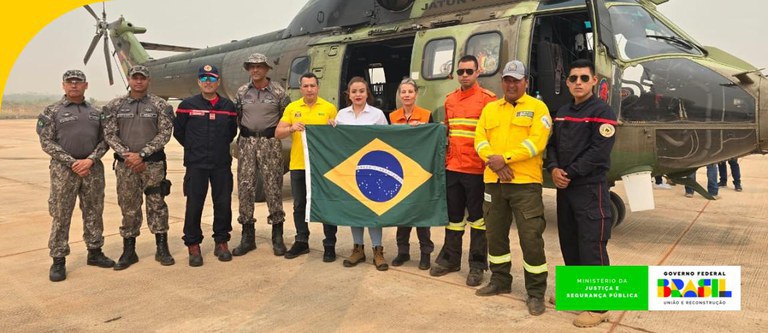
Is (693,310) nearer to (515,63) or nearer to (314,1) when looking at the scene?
(515,63)

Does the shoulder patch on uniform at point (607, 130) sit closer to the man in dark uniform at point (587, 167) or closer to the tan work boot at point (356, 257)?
the man in dark uniform at point (587, 167)

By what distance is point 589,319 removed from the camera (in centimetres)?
345

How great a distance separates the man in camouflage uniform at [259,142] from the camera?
17.4ft

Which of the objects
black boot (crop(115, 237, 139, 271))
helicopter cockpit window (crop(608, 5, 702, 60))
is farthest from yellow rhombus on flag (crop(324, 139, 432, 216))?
helicopter cockpit window (crop(608, 5, 702, 60))

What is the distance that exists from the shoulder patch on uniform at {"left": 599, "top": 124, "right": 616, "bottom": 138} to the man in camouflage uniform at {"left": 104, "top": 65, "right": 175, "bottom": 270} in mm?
4048

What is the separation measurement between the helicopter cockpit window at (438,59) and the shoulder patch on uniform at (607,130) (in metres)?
3.30

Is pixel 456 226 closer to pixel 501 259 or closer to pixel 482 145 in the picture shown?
pixel 501 259

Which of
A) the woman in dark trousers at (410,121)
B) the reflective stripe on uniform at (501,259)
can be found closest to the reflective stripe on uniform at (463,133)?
the woman in dark trousers at (410,121)

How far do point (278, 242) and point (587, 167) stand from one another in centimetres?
335

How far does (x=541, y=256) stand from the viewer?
3809 millimetres

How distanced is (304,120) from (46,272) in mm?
2922

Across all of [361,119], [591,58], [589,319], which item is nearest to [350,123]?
[361,119]

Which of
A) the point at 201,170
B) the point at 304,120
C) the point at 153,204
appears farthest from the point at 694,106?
the point at 153,204

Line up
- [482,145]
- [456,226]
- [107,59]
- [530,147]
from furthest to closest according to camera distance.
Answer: [107,59], [456,226], [482,145], [530,147]
